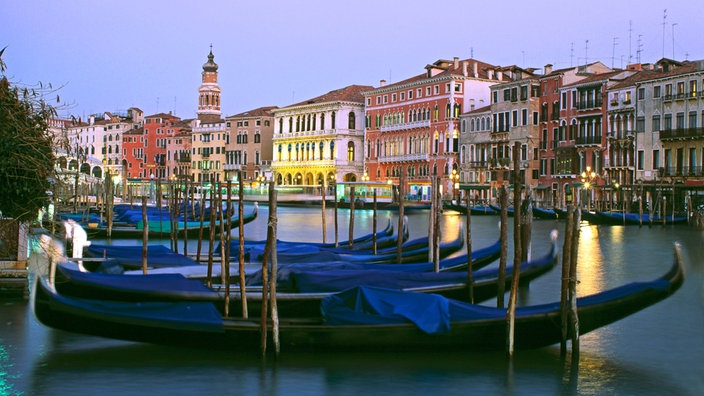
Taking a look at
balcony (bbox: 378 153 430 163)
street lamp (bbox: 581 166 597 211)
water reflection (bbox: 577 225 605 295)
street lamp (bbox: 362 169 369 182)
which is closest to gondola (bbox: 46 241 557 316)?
water reflection (bbox: 577 225 605 295)

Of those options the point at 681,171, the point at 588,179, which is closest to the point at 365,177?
the point at 588,179

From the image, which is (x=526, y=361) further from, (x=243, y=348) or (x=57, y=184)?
(x=57, y=184)

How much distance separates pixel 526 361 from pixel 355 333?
49.1 inches

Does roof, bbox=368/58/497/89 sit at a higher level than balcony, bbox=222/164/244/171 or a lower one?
higher

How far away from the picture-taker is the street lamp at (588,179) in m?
29.6

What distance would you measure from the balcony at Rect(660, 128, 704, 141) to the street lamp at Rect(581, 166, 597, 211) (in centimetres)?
300

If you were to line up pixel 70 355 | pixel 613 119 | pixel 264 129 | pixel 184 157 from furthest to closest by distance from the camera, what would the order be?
pixel 184 157 → pixel 264 129 → pixel 613 119 → pixel 70 355

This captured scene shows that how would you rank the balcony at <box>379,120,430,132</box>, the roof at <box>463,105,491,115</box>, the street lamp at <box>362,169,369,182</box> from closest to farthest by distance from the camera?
the roof at <box>463,105,491,115</box> < the balcony at <box>379,120,430,132</box> < the street lamp at <box>362,169,369,182</box>

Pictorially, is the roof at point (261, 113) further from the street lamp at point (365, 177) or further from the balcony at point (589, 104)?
the balcony at point (589, 104)

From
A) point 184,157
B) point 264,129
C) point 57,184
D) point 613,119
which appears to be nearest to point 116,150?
point 184,157

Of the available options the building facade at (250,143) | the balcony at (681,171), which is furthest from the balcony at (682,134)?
the building facade at (250,143)

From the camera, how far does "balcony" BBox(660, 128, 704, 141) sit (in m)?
26.2

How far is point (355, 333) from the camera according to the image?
6.06 m

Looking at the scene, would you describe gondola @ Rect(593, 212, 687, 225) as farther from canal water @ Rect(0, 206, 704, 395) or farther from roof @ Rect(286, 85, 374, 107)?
roof @ Rect(286, 85, 374, 107)
